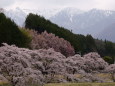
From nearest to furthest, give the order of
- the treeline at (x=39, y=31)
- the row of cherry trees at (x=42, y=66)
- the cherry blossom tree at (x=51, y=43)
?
1. the row of cherry trees at (x=42, y=66)
2. the treeline at (x=39, y=31)
3. the cherry blossom tree at (x=51, y=43)

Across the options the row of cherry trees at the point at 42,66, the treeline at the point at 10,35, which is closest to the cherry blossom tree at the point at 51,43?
the treeline at the point at 10,35

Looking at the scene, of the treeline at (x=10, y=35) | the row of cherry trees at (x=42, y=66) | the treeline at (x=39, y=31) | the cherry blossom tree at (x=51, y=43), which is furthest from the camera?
the cherry blossom tree at (x=51, y=43)

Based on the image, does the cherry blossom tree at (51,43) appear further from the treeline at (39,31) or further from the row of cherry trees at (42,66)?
the row of cherry trees at (42,66)

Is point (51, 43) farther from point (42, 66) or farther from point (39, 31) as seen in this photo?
point (42, 66)

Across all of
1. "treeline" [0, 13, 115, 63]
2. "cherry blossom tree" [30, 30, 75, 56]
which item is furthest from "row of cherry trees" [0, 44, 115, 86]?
"cherry blossom tree" [30, 30, 75, 56]

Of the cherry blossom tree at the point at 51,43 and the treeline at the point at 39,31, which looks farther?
the cherry blossom tree at the point at 51,43

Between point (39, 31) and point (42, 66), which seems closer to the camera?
point (42, 66)

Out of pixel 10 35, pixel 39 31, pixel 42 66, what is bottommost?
pixel 42 66

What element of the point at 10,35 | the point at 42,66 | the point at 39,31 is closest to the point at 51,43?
the point at 39,31

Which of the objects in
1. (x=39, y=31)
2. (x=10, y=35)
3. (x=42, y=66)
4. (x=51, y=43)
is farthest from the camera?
(x=39, y=31)

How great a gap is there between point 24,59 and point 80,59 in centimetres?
1956

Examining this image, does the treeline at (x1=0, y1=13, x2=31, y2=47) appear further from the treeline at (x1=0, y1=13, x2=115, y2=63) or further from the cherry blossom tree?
the cherry blossom tree

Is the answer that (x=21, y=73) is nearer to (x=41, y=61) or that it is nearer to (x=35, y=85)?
(x=35, y=85)

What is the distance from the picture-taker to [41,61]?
128 ft
